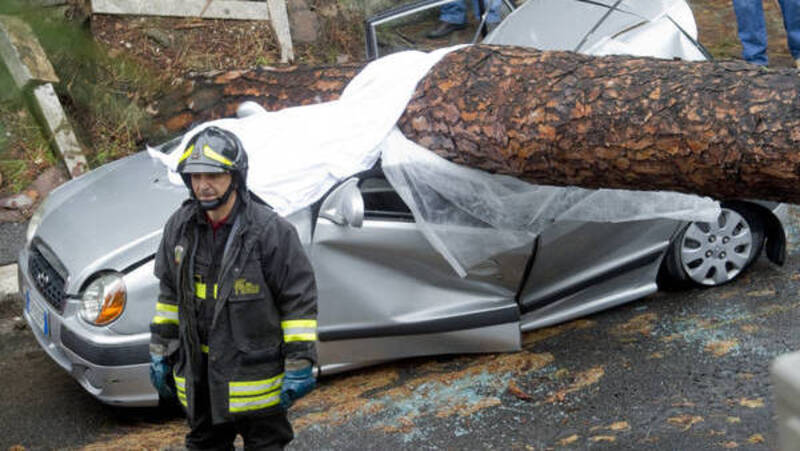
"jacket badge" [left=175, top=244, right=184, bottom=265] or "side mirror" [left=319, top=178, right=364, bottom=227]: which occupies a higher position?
"jacket badge" [left=175, top=244, right=184, bottom=265]

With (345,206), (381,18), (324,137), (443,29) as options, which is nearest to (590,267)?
(345,206)

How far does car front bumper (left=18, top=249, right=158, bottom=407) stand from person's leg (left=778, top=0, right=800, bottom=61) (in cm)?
565

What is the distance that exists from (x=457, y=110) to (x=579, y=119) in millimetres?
695

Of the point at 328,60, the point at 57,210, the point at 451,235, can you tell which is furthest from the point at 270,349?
the point at 328,60

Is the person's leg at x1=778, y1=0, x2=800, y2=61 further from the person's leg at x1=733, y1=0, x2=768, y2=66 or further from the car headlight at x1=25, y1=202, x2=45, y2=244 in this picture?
the car headlight at x1=25, y1=202, x2=45, y2=244

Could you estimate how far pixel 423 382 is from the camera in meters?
4.76

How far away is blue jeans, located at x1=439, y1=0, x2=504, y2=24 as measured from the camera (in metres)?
5.93

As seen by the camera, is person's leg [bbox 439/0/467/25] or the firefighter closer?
the firefighter

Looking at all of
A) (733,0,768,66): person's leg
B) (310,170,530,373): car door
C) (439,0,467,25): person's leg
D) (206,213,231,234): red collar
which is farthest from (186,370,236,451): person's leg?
(733,0,768,66): person's leg

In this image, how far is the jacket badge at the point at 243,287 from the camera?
3.17 m

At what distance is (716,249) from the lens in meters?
5.49

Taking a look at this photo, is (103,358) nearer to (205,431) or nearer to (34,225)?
(205,431)

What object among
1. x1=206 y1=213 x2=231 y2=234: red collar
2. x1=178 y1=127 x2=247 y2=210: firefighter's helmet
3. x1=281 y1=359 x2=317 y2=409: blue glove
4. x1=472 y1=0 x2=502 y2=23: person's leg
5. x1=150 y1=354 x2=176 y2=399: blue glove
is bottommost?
x1=150 y1=354 x2=176 y2=399: blue glove

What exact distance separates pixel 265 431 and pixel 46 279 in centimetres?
176
